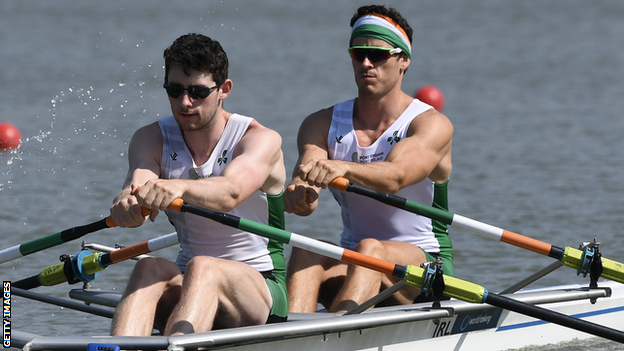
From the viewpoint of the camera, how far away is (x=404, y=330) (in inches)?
184

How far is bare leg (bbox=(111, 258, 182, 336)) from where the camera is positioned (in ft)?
12.7

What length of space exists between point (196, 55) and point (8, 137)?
9237 millimetres

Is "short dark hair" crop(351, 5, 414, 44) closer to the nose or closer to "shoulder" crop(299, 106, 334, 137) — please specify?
"shoulder" crop(299, 106, 334, 137)

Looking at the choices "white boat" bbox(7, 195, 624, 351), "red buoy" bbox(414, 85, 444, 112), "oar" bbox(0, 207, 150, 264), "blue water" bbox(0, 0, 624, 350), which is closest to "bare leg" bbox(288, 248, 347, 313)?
"white boat" bbox(7, 195, 624, 351)

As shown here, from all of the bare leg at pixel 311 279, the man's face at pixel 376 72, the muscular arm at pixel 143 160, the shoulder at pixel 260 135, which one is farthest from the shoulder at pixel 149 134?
the man's face at pixel 376 72

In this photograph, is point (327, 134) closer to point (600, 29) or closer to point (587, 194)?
point (587, 194)

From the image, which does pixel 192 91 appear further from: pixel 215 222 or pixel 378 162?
pixel 378 162

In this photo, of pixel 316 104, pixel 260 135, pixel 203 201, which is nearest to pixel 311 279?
pixel 260 135

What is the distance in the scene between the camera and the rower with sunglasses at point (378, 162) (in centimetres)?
500

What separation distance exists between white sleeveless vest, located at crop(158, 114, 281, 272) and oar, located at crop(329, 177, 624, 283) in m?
0.51

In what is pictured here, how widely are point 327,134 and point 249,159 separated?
1350 millimetres

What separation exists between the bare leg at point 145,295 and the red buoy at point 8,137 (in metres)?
9.11

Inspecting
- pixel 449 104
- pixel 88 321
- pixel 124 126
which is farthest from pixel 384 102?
pixel 449 104

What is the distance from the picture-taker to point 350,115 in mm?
5512
